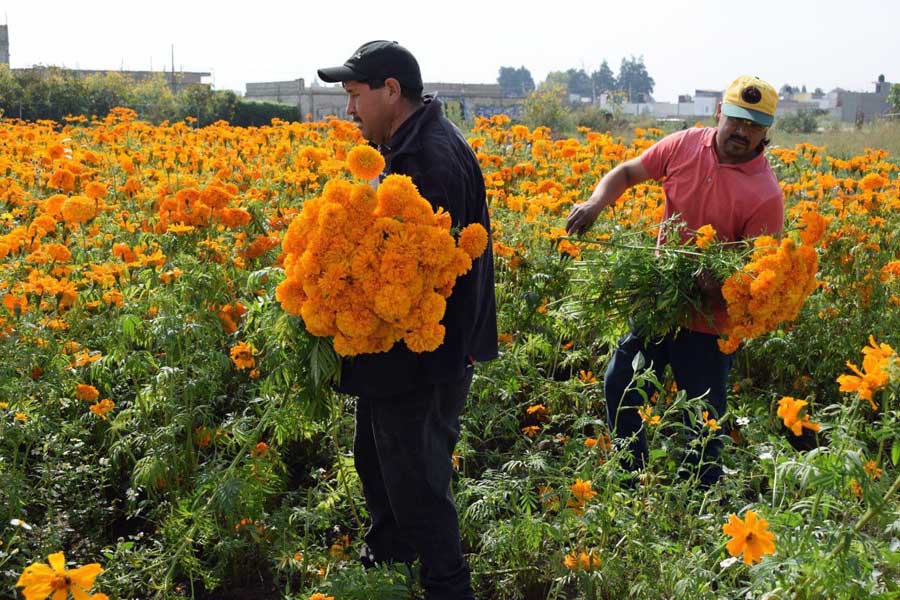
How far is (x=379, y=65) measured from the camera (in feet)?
9.34

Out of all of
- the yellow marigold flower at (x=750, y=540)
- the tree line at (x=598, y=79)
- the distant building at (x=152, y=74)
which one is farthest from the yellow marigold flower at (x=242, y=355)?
the tree line at (x=598, y=79)

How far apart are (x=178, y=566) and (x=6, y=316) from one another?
3.78ft

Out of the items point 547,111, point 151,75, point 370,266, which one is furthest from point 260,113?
point 370,266

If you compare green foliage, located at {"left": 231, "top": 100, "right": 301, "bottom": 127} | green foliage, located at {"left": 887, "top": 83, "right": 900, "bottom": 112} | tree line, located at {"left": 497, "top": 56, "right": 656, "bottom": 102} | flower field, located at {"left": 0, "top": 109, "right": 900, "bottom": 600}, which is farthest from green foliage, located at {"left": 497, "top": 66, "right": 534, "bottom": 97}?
flower field, located at {"left": 0, "top": 109, "right": 900, "bottom": 600}

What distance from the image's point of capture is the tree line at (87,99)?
19422 mm

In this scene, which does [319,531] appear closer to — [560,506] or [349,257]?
[560,506]

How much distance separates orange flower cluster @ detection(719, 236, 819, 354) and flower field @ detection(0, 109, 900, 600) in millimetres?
11

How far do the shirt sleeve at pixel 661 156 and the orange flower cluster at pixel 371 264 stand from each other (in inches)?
73.4

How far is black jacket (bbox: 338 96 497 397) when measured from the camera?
2.76m

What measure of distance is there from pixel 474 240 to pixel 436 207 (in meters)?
0.26

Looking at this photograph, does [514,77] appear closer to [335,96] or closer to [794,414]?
[335,96]

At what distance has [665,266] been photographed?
362 centimetres

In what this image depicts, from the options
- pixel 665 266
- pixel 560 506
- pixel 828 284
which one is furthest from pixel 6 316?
pixel 828 284

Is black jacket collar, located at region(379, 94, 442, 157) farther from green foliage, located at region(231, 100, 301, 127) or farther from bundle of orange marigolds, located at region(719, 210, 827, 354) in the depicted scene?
green foliage, located at region(231, 100, 301, 127)
